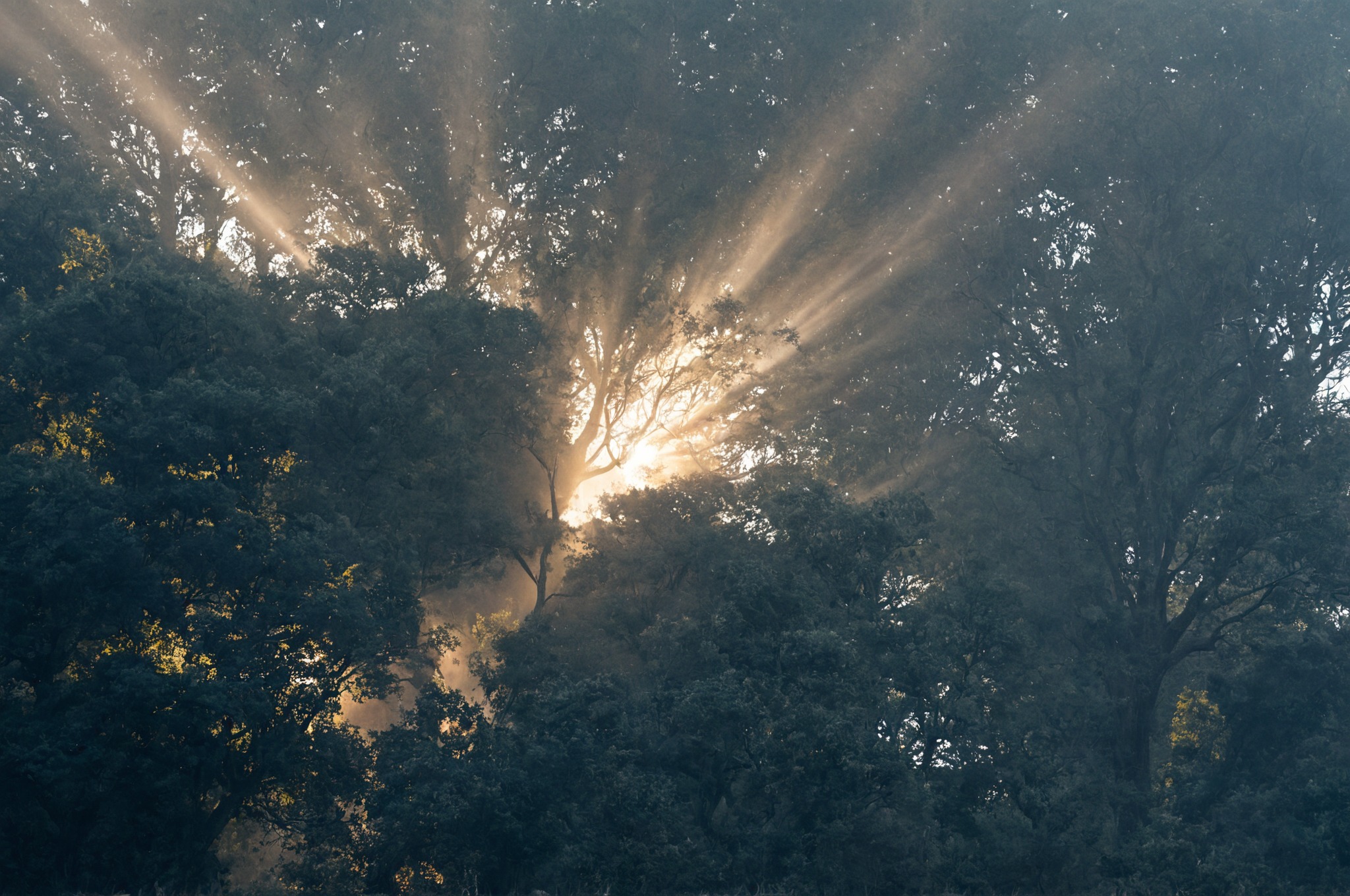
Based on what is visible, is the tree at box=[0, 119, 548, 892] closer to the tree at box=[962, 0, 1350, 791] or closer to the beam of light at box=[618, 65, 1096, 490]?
the beam of light at box=[618, 65, 1096, 490]

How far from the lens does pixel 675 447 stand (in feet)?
104

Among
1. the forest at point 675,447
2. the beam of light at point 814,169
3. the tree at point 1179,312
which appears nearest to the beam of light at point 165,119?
the forest at point 675,447

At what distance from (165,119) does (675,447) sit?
54.6 ft

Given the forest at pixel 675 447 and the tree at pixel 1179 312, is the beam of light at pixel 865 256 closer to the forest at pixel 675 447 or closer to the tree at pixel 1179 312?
the forest at pixel 675 447

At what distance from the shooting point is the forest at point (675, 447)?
59.1ft

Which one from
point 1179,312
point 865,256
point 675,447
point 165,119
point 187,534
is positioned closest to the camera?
point 187,534

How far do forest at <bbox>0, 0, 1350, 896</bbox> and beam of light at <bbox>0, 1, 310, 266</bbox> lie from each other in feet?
0.53

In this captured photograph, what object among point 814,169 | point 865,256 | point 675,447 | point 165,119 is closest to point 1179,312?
point 865,256

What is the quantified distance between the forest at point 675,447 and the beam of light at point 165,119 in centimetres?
16

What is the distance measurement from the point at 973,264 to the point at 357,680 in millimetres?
19114

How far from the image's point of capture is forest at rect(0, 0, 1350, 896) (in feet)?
59.1

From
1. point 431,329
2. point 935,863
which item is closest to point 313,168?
point 431,329

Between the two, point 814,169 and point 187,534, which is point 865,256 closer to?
point 814,169

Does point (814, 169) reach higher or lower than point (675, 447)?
higher
